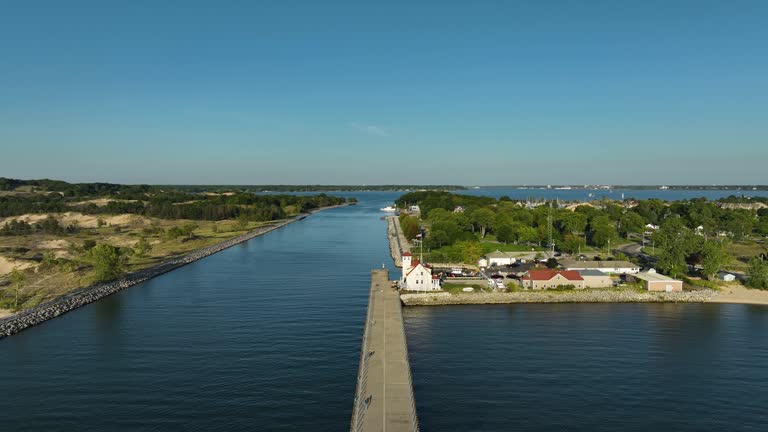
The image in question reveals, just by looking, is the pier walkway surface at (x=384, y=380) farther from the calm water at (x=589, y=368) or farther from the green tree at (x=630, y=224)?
the green tree at (x=630, y=224)

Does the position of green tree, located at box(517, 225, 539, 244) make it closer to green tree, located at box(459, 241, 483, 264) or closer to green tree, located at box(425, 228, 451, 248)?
green tree, located at box(425, 228, 451, 248)

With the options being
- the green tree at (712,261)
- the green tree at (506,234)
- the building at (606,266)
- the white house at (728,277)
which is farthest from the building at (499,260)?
the white house at (728,277)

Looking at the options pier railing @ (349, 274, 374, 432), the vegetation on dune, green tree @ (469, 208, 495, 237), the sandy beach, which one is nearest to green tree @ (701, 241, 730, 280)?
the sandy beach

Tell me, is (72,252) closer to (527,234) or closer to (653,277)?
(527,234)

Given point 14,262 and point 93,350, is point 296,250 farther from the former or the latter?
point 93,350

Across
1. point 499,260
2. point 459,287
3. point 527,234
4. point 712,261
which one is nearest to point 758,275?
point 712,261
